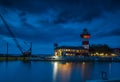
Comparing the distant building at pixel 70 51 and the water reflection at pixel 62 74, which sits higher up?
the distant building at pixel 70 51

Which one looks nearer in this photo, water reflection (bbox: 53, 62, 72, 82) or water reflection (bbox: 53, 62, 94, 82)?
water reflection (bbox: 53, 62, 72, 82)

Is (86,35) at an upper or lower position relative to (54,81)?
upper

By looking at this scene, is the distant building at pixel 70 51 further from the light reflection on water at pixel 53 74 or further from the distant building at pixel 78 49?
the light reflection on water at pixel 53 74

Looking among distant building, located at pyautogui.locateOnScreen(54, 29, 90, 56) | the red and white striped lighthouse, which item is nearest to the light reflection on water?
distant building, located at pyautogui.locateOnScreen(54, 29, 90, 56)

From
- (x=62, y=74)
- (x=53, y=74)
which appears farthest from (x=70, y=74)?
(x=53, y=74)

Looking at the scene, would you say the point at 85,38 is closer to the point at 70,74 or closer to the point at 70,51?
the point at 70,51

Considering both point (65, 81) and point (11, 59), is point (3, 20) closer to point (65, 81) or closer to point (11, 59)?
point (11, 59)

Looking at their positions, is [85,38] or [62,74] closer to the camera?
[62,74]

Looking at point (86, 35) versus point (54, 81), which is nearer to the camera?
point (54, 81)

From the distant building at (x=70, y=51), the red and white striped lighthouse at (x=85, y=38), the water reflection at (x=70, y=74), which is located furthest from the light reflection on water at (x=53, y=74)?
the red and white striped lighthouse at (x=85, y=38)

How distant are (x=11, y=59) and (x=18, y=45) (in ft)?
73.5

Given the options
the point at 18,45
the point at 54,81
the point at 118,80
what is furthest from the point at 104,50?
the point at 118,80

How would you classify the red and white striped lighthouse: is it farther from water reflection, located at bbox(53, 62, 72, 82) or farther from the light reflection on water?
water reflection, located at bbox(53, 62, 72, 82)

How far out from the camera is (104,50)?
172 m
